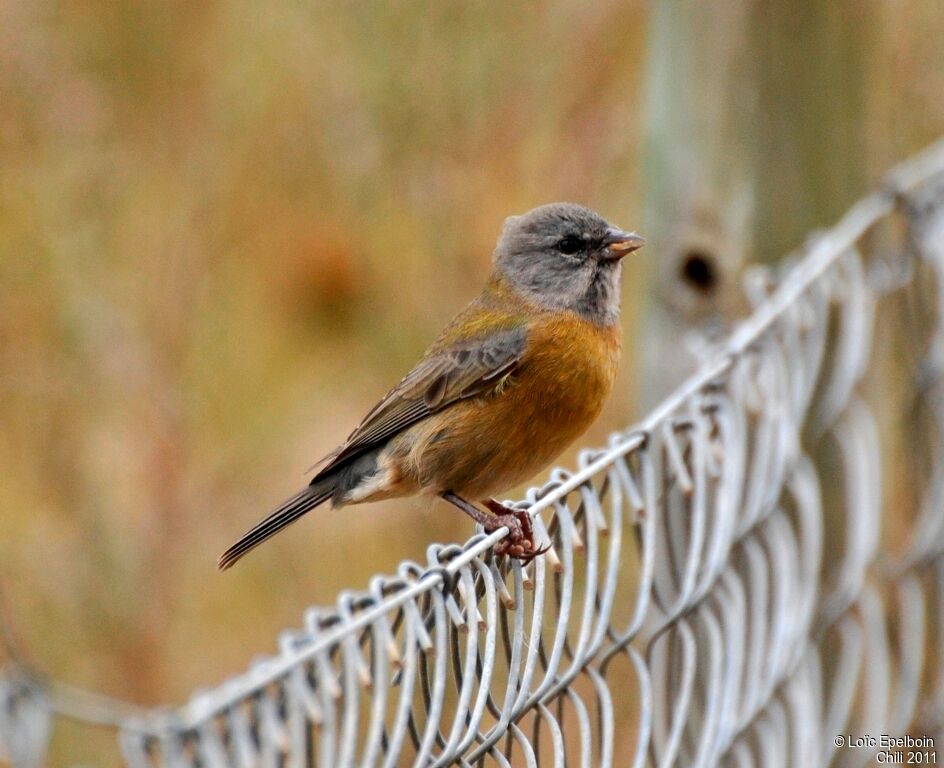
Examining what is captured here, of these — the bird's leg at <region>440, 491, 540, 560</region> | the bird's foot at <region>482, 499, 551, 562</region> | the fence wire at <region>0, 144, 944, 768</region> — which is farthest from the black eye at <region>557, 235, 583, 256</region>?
the bird's foot at <region>482, 499, 551, 562</region>

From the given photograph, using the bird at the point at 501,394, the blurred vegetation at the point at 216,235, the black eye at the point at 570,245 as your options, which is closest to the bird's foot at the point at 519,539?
the bird at the point at 501,394

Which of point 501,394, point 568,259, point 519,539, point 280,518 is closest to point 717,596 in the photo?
point 519,539

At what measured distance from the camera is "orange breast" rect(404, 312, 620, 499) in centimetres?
388

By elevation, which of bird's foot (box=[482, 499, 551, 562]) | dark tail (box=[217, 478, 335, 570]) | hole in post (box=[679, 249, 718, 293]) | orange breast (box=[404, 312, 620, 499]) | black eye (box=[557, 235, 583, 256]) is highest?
black eye (box=[557, 235, 583, 256])

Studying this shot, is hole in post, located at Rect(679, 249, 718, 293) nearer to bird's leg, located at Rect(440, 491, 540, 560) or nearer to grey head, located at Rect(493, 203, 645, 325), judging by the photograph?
grey head, located at Rect(493, 203, 645, 325)

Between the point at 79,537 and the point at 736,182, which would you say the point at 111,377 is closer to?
the point at 79,537

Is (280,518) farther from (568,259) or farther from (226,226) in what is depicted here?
(226,226)

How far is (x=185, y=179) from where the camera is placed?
6.00m

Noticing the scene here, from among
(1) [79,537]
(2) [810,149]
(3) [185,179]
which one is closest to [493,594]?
(2) [810,149]

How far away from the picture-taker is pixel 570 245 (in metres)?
4.42

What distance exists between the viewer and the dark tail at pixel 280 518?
3.77 m

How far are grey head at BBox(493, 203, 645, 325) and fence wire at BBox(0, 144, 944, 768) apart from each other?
0.55 m

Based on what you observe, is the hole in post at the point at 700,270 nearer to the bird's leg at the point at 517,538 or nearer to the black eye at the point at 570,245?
the black eye at the point at 570,245

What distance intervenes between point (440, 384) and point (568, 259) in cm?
63
